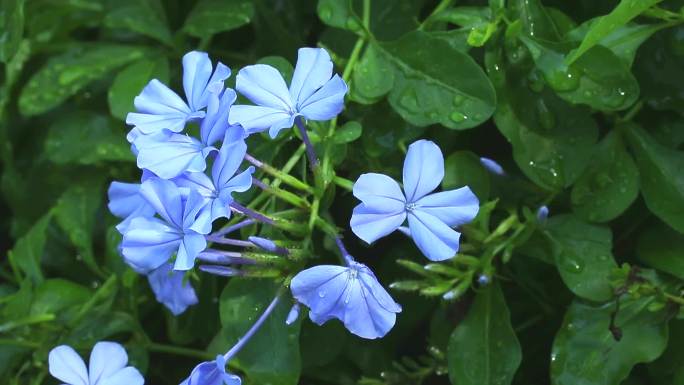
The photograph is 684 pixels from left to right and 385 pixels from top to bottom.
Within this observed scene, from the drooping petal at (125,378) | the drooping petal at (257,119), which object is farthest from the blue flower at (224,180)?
the drooping petal at (125,378)

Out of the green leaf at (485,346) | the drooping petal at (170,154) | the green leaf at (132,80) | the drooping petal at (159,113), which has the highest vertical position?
the drooping petal at (170,154)

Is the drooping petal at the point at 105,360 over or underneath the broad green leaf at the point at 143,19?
underneath

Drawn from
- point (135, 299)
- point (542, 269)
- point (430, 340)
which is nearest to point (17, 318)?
point (135, 299)

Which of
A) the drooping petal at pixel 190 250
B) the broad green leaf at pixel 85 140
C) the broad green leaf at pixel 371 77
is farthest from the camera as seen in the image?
the broad green leaf at pixel 85 140

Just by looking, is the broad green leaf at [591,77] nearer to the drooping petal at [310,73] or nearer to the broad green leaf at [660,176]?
the broad green leaf at [660,176]

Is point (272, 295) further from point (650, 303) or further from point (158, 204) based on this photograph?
point (650, 303)

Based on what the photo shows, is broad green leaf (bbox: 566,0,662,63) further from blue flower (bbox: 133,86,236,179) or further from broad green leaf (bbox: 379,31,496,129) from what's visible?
blue flower (bbox: 133,86,236,179)
